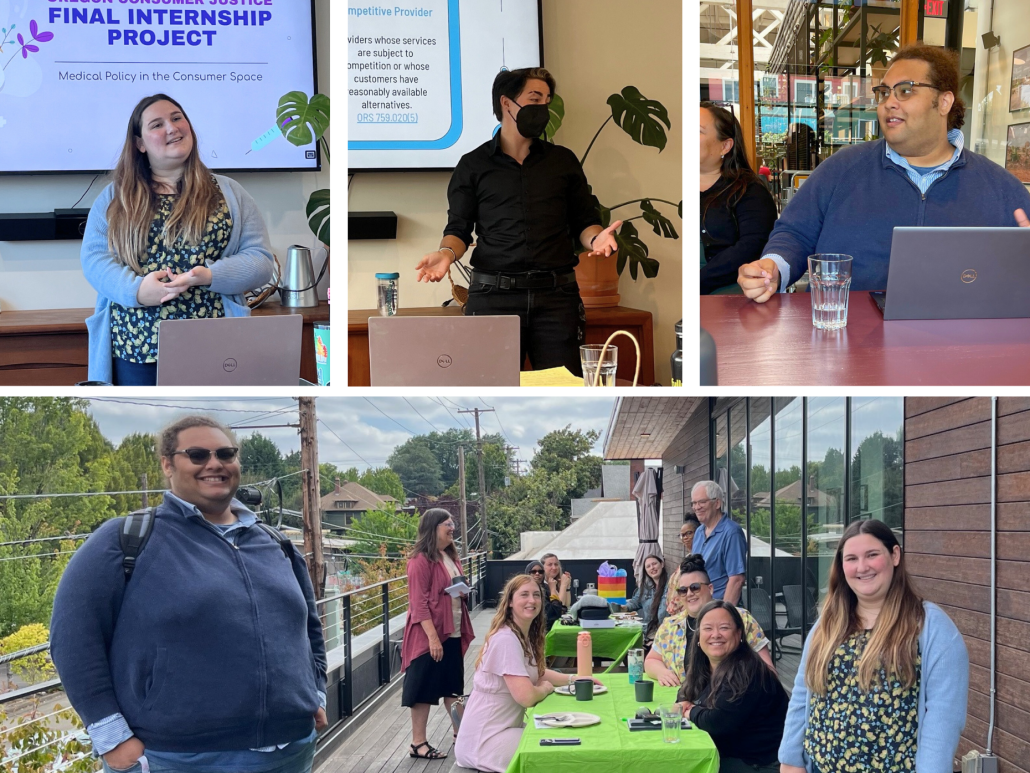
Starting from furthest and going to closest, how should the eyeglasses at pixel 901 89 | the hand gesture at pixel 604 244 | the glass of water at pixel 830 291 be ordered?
the hand gesture at pixel 604 244 < the eyeglasses at pixel 901 89 < the glass of water at pixel 830 291

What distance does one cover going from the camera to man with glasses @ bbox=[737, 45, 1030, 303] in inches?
106

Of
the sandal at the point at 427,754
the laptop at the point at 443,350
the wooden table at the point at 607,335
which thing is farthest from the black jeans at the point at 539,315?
the sandal at the point at 427,754

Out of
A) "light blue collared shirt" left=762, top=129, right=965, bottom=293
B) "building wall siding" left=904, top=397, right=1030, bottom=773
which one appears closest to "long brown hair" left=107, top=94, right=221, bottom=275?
"light blue collared shirt" left=762, top=129, right=965, bottom=293

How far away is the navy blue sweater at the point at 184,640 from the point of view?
82.7 inches

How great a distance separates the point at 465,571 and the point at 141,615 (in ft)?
2.37

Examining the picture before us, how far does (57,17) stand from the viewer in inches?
172

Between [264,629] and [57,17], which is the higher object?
[57,17]

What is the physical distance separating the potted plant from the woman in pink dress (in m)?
2.43

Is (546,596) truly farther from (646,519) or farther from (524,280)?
(524,280)

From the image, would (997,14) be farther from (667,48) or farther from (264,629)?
(264,629)

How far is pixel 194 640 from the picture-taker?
2119 mm

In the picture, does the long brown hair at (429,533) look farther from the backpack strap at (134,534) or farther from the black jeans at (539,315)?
the black jeans at (539,315)

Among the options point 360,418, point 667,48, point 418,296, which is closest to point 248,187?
point 418,296

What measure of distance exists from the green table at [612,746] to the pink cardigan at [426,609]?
26cm
